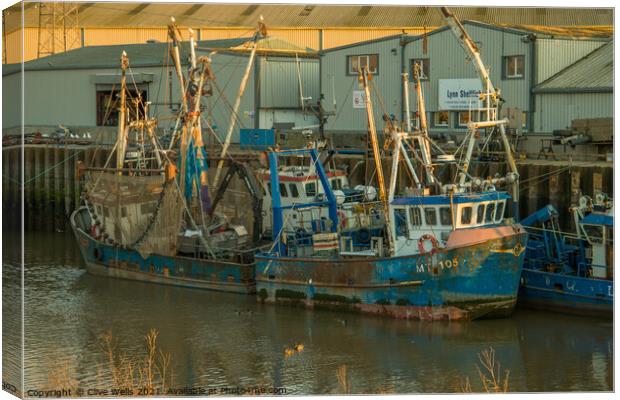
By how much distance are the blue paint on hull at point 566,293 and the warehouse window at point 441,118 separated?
7.76 metres

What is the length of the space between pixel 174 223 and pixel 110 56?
1194 centimetres

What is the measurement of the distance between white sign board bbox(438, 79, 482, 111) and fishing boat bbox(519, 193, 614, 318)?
568 centimetres

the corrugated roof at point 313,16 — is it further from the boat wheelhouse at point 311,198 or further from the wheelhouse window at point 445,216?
the wheelhouse window at point 445,216

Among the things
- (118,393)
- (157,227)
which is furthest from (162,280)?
(118,393)

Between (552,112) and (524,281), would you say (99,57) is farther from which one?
(524,281)

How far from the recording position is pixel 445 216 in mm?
28000

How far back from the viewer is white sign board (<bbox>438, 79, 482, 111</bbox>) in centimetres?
3522

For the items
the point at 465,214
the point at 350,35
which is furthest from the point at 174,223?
the point at 465,214

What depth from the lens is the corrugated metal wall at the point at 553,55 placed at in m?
34.8

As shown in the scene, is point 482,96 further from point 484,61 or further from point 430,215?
point 484,61

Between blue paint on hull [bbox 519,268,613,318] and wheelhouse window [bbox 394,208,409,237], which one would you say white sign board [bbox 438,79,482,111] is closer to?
blue paint on hull [bbox 519,268,613,318]

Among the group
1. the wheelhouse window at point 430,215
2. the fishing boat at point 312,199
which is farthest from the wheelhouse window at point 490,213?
the fishing boat at point 312,199

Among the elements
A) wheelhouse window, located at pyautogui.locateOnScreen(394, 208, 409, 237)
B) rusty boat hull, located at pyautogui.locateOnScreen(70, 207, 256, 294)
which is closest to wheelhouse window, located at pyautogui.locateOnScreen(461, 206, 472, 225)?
wheelhouse window, located at pyautogui.locateOnScreen(394, 208, 409, 237)

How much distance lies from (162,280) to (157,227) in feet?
4.06
